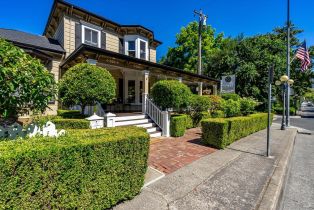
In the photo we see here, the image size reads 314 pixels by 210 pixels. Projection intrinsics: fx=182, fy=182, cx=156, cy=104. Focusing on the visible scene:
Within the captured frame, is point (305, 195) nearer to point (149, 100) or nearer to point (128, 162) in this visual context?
point (128, 162)

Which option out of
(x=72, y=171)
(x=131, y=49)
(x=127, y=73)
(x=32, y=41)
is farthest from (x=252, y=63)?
(x=72, y=171)

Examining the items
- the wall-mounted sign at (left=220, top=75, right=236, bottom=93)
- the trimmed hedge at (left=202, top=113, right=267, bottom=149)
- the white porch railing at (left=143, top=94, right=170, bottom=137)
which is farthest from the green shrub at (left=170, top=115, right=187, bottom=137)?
the wall-mounted sign at (left=220, top=75, right=236, bottom=93)

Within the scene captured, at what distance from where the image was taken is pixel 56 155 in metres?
2.30

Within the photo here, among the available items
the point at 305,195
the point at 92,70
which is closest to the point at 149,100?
the point at 92,70

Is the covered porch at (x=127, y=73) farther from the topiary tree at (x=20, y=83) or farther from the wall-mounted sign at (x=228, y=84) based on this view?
the topiary tree at (x=20, y=83)

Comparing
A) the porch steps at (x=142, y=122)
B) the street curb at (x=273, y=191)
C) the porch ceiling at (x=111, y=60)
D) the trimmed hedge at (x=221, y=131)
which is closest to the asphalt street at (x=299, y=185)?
the street curb at (x=273, y=191)

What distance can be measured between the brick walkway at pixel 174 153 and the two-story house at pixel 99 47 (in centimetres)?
356

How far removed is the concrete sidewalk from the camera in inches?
129

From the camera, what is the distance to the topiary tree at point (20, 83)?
2.57 meters

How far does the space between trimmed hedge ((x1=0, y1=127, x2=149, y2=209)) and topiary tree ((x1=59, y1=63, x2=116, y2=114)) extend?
3725 mm

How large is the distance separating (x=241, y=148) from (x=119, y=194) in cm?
570

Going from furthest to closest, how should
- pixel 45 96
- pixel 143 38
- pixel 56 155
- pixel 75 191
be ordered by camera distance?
pixel 143 38 → pixel 45 96 → pixel 75 191 → pixel 56 155

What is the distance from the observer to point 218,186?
3.95 meters

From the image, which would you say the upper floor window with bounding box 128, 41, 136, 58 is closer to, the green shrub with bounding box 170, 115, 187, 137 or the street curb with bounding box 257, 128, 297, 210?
the green shrub with bounding box 170, 115, 187, 137
